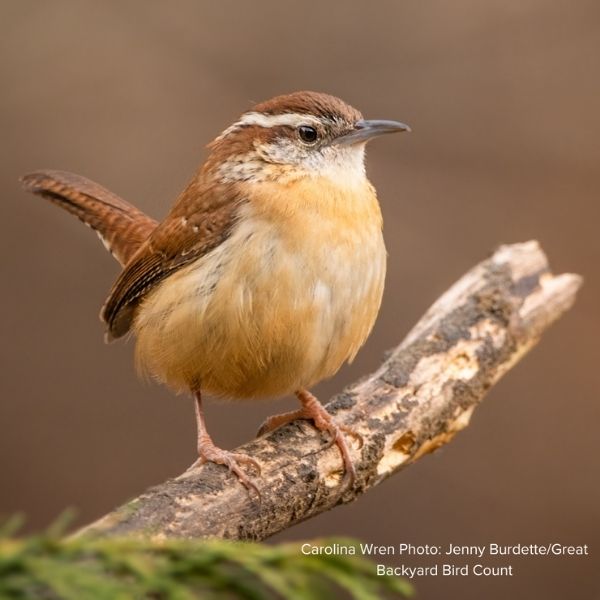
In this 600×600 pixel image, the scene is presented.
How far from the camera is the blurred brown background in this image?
243 inches

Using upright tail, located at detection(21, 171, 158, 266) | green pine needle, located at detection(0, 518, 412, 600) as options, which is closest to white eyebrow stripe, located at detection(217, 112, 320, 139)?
upright tail, located at detection(21, 171, 158, 266)

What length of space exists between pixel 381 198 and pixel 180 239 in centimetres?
328

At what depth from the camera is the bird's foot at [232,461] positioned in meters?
3.14

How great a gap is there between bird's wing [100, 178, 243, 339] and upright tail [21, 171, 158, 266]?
0.45m

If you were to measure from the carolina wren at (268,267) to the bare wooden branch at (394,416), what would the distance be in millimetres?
108

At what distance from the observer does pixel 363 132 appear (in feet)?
12.4

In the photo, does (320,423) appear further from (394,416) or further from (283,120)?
(283,120)

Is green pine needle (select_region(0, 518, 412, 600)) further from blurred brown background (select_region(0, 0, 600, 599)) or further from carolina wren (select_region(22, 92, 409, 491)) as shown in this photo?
blurred brown background (select_region(0, 0, 600, 599))

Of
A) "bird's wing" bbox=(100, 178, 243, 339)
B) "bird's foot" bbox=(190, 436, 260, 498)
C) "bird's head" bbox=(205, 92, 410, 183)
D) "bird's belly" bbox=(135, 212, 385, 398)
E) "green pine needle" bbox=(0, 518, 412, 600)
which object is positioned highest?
"bird's head" bbox=(205, 92, 410, 183)

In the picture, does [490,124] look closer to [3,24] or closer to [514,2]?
[514,2]

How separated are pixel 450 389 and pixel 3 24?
5.14m

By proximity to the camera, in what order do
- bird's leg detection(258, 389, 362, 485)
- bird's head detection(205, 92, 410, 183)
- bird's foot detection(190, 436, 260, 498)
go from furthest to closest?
1. bird's head detection(205, 92, 410, 183)
2. bird's leg detection(258, 389, 362, 485)
3. bird's foot detection(190, 436, 260, 498)

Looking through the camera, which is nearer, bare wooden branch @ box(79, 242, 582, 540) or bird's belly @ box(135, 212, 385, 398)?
bare wooden branch @ box(79, 242, 582, 540)

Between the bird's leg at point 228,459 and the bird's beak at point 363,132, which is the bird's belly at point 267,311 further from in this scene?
the bird's beak at point 363,132
